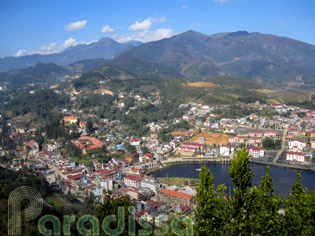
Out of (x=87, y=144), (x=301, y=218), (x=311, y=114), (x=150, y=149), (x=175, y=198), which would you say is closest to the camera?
(x=301, y=218)

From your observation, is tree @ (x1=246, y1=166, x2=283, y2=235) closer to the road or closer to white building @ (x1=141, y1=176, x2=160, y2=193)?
white building @ (x1=141, y1=176, x2=160, y2=193)

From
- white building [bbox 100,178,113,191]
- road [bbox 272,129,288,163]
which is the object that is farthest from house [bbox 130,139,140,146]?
road [bbox 272,129,288,163]

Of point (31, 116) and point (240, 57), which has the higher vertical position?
point (240, 57)

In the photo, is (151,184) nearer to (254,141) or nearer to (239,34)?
(254,141)

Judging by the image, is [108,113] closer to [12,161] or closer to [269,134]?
[12,161]

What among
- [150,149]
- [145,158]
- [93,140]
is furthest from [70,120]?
[145,158]

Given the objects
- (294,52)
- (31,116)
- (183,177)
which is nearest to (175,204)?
(183,177)
